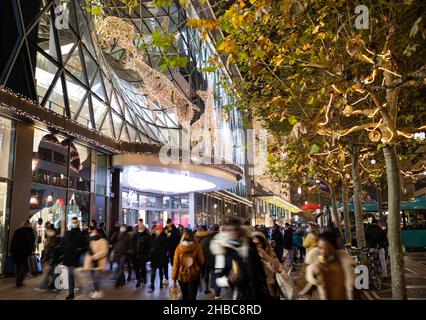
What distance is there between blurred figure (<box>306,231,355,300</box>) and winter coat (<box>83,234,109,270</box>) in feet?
19.1

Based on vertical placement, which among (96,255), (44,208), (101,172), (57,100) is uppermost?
(57,100)

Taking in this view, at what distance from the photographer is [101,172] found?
764 inches

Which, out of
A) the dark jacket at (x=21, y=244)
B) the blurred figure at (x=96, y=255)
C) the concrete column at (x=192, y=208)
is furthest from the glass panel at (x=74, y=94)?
the concrete column at (x=192, y=208)

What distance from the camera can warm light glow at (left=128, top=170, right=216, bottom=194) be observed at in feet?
74.9

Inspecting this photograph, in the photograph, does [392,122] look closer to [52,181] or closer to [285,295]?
[285,295]

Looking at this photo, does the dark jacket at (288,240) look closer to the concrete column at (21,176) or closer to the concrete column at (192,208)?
the concrete column at (21,176)

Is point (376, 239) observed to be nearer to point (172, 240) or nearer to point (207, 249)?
point (207, 249)

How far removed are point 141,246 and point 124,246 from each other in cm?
70

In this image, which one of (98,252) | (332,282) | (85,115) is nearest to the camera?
(332,282)

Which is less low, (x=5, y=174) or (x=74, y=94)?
(x=74, y=94)

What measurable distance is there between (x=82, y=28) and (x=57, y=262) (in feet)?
40.8

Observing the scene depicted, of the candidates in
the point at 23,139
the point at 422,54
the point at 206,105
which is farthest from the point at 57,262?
the point at 206,105

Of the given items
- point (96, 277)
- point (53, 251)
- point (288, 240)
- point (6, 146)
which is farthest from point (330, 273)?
point (288, 240)

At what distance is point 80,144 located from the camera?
17359 mm
